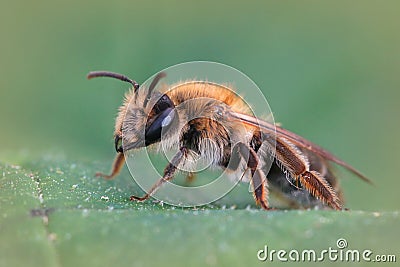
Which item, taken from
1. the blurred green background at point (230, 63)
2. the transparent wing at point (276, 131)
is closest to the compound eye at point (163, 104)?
the transparent wing at point (276, 131)

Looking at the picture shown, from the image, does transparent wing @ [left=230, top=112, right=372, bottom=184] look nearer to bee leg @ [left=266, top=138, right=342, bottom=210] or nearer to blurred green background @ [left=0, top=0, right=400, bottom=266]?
bee leg @ [left=266, top=138, right=342, bottom=210]

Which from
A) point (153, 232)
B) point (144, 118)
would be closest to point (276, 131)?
point (144, 118)

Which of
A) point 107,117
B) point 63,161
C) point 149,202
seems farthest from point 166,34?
point 149,202

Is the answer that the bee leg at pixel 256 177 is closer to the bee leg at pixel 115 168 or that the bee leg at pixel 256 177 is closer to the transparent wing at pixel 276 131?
the transparent wing at pixel 276 131

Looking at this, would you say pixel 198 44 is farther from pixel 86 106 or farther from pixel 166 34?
pixel 86 106

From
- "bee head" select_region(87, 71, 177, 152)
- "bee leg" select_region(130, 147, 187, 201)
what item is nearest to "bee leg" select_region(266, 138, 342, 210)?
"bee leg" select_region(130, 147, 187, 201)
